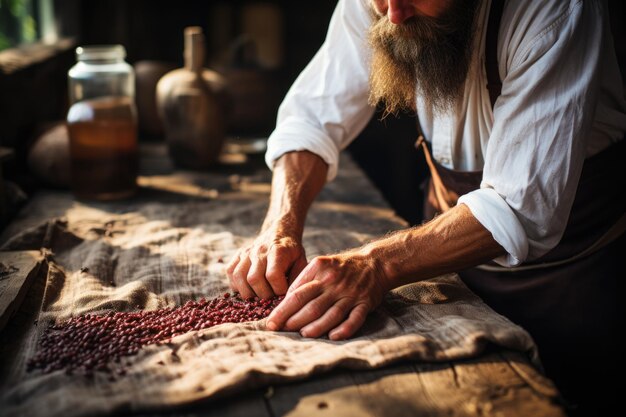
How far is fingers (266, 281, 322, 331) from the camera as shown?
164 cm

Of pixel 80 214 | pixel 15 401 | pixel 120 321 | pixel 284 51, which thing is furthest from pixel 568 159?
pixel 284 51

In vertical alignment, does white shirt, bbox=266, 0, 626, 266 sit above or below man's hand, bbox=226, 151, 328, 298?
above

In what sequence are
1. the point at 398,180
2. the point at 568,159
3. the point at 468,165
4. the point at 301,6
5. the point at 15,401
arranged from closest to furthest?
the point at 15,401 → the point at 568,159 → the point at 468,165 → the point at 398,180 → the point at 301,6

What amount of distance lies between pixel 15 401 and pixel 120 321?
0.39 meters

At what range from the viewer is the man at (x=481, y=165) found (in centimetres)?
163

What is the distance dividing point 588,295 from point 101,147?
7.12 feet

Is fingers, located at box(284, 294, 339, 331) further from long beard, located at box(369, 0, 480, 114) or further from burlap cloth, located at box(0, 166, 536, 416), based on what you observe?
long beard, located at box(369, 0, 480, 114)

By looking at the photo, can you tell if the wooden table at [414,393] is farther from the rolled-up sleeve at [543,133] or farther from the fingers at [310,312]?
the rolled-up sleeve at [543,133]

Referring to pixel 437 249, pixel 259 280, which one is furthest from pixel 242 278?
pixel 437 249

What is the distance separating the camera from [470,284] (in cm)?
229

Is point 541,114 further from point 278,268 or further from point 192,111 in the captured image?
point 192,111

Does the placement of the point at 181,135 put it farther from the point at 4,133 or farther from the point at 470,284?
the point at 470,284

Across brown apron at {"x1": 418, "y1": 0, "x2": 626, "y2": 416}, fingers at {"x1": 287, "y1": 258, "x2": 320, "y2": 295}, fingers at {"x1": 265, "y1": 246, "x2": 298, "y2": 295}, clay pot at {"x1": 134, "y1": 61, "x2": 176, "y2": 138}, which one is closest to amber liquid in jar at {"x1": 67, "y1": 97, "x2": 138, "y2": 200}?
clay pot at {"x1": 134, "y1": 61, "x2": 176, "y2": 138}

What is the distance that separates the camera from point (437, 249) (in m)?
1.73
